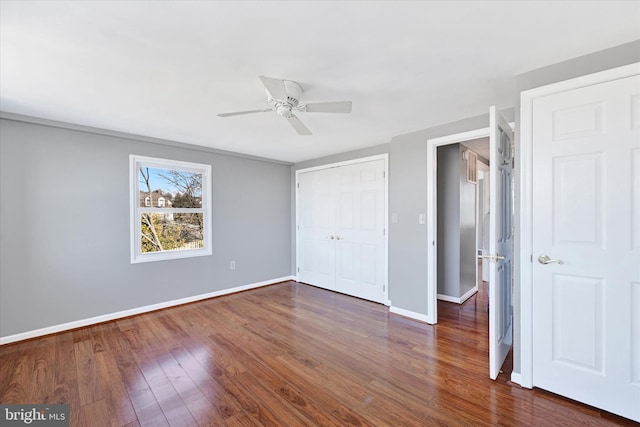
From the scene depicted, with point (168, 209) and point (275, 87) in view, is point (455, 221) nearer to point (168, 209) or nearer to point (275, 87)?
point (275, 87)

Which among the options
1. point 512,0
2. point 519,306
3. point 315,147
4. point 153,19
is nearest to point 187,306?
point 315,147

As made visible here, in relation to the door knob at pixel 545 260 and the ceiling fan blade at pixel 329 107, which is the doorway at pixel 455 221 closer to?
the door knob at pixel 545 260

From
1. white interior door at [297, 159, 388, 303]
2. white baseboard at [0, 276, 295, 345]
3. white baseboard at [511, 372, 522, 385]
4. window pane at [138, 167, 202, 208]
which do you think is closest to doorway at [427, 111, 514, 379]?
white baseboard at [511, 372, 522, 385]

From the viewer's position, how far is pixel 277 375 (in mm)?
2156

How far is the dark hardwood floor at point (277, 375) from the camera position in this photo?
1724 mm

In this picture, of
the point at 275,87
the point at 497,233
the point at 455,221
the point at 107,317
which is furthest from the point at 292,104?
the point at 107,317

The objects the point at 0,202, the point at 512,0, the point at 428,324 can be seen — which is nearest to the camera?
the point at 512,0

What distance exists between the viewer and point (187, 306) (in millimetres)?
3822

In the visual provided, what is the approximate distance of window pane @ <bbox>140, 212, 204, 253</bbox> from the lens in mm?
3623

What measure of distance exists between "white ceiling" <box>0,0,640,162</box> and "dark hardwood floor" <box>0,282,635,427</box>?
90.2 inches

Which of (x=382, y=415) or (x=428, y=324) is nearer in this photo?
(x=382, y=415)

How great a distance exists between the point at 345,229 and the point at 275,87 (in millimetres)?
2964

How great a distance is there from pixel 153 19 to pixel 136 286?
3.23 meters

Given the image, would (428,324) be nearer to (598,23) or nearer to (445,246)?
(445,246)
